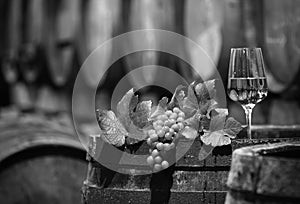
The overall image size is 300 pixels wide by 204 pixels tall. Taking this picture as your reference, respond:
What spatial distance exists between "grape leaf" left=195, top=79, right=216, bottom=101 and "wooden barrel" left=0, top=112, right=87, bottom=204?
1188 millimetres

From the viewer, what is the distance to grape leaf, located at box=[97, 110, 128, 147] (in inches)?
54.7

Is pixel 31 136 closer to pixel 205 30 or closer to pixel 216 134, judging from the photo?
pixel 205 30

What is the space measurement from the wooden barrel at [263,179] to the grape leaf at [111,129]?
374 mm

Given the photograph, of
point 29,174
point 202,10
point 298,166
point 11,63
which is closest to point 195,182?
point 298,166

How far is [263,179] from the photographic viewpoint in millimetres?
1002

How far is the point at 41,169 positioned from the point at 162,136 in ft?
4.08

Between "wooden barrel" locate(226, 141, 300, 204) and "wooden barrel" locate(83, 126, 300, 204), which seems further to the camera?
"wooden barrel" locate(83, 126, 300, 204)

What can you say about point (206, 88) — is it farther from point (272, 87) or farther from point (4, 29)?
point (4, 29)

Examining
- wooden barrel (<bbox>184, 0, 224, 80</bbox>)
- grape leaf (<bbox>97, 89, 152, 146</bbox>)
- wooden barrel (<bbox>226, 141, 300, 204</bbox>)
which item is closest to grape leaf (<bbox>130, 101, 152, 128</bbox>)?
grape leaf (<bbox>97, 89, 152, 146</bbox>)

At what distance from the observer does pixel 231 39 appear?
9.02ft

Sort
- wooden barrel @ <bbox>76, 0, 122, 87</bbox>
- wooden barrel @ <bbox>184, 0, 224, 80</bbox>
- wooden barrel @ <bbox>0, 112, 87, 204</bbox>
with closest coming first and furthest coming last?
wooden barrel @ <bbox>0, 112, 87, 204</bbox> → wooden barrel @ <bbox>184, 0, 224, 80</bbox> → wooden barrel @ <bbox>76, 0, 122, 87</bbox>

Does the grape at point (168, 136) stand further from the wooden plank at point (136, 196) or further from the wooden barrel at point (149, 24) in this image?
the wooden barrel at point (149, 24)

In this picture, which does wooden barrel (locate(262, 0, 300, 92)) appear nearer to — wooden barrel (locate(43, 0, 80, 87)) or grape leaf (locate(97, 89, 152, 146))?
grape leaf (locate(97, 89, 152, 146))

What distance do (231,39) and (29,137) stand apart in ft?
2.93
